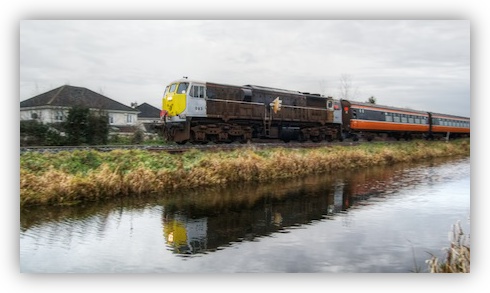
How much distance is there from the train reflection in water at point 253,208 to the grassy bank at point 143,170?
65 cm

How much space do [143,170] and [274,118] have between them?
964cm

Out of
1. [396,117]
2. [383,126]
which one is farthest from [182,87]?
[396,117]

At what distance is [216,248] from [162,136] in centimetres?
1007

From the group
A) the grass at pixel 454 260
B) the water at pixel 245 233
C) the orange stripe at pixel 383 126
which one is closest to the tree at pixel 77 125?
the water at pixel 245 233

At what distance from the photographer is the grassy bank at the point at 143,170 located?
8516 mm

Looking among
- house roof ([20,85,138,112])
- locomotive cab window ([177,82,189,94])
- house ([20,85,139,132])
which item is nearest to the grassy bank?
house ([20,85,139,132])

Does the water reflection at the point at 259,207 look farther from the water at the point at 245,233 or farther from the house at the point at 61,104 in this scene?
the house at the point at 61,104

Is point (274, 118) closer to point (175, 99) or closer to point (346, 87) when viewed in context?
point (175, 99)

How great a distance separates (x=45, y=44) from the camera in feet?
25.7

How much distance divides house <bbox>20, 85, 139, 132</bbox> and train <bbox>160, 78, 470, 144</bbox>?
2679 millimetres
